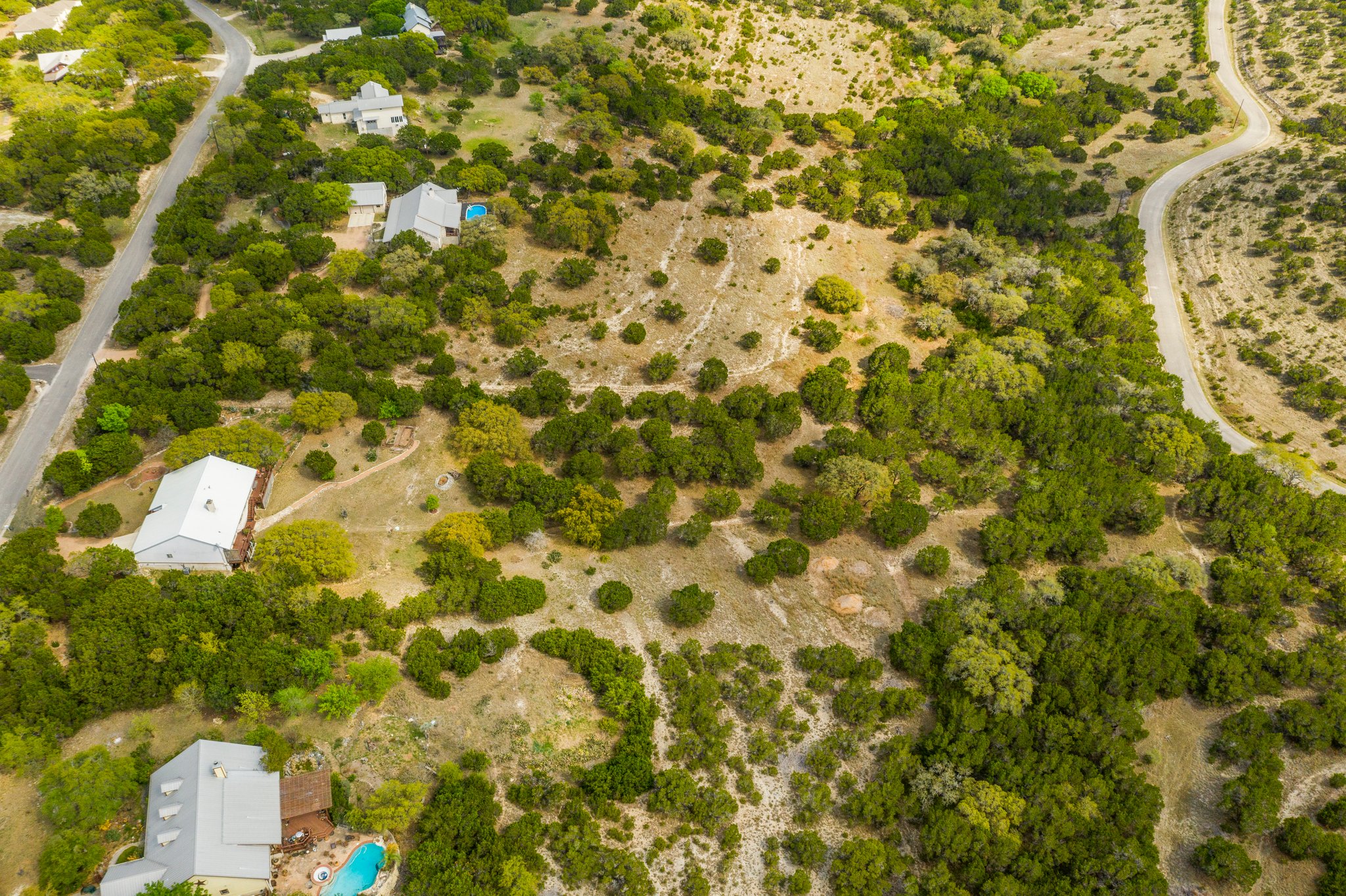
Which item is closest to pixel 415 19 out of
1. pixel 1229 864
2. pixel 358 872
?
pixel 358 872

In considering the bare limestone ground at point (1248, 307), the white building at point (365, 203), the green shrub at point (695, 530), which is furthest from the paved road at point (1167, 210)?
the white building at point (365, 203)

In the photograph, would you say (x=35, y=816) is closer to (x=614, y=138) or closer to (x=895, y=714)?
(x=895, y=714)

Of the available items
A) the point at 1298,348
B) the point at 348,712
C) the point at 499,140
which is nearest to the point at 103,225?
the point at 499,140

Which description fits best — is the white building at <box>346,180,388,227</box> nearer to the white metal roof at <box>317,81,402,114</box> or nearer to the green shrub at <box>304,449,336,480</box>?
the white metal roof at <box>317,81,402,114</box>

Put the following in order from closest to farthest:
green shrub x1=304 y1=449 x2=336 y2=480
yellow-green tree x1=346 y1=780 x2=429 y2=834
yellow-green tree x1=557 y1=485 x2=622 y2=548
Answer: yellow-green tree x1=346 y1=780 x2=429 y2=834
yellow-green tree x1=557 y1=485 x2=622 y2=548
green shrub x1=304 y1=449 x2=336 y2=480

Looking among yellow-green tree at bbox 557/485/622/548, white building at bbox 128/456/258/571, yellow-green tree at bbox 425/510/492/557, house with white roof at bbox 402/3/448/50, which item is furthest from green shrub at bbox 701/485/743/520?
house with white roof at bbox 402/3/448/50

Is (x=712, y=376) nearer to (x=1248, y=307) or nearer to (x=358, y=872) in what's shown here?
(x=358, y=872)

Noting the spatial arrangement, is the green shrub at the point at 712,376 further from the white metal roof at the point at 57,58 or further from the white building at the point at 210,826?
the white metal roof at the point at 57,58
